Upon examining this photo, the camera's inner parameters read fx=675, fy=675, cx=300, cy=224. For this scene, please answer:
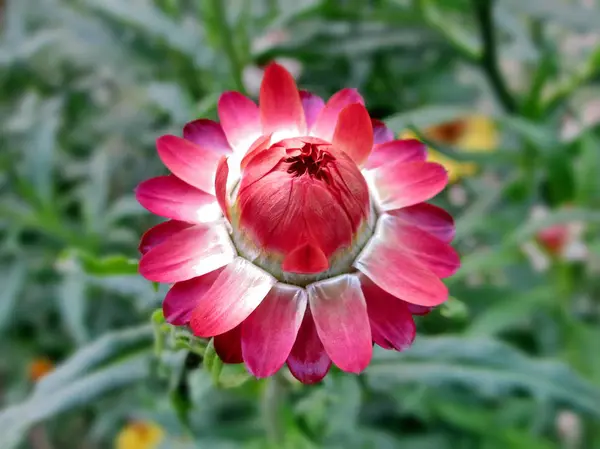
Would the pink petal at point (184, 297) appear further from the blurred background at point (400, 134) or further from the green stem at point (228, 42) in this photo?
the green stem at point (228, 42)

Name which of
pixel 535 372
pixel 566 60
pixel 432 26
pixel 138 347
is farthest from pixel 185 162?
pixel 566 60

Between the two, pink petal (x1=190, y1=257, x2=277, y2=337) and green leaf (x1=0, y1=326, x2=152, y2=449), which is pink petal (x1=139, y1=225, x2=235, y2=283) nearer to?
pink petal (x1=190, y1=257, x2=277, y2=337)

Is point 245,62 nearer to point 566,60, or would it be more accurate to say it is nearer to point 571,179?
point 571,179

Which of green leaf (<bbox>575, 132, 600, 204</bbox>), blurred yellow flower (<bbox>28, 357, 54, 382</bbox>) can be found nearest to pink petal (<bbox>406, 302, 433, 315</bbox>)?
green leaf (<bbox>575, 132, 600, 204</bbox>)

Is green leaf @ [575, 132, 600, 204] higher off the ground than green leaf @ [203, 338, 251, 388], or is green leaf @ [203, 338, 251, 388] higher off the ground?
green leaf @ [203, 338, 251, 388]

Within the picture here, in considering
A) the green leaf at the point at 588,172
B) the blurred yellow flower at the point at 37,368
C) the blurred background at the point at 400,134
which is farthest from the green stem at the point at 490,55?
the blurred yellow flower at the point at 37,368

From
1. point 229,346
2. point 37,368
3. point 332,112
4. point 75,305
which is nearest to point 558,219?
point 332,112

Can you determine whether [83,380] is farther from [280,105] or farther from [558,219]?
[558,219]
